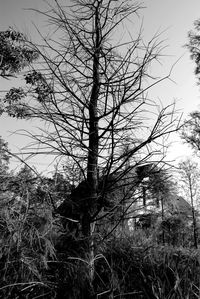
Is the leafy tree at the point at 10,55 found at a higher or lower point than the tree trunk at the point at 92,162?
higher

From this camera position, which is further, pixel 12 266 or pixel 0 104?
pixel 0 104

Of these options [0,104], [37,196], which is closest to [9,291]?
[37,196]

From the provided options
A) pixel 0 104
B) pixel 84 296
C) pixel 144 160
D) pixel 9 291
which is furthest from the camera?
pixel 0 104

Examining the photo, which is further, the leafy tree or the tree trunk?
the leafy tree

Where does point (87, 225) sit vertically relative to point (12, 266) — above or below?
above

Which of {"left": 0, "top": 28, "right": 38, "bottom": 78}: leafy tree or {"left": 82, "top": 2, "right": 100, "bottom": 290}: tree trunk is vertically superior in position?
{"left": 0, "top": 28, "right": 38, "bottom": 78}: leafy tree

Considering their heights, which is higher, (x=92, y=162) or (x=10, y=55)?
(x=10, y=55)

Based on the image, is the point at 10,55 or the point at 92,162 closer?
the point at 92,162

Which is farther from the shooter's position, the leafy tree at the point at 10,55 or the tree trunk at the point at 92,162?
the leafy tree at the point at 10,55

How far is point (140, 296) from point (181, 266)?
85 cm

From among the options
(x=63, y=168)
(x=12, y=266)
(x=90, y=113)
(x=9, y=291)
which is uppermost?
(x=90, y=113)

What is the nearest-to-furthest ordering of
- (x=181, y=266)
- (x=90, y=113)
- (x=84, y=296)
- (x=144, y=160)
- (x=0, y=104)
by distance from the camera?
(x=84, y=296) < (x=144, y=160) < (x=90, y=113) < (x=181, y=266) < (x=0, y=104)

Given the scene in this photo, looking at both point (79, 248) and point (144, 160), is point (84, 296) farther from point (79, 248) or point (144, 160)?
point (144, 160)

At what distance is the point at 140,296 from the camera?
2445 millimetres
